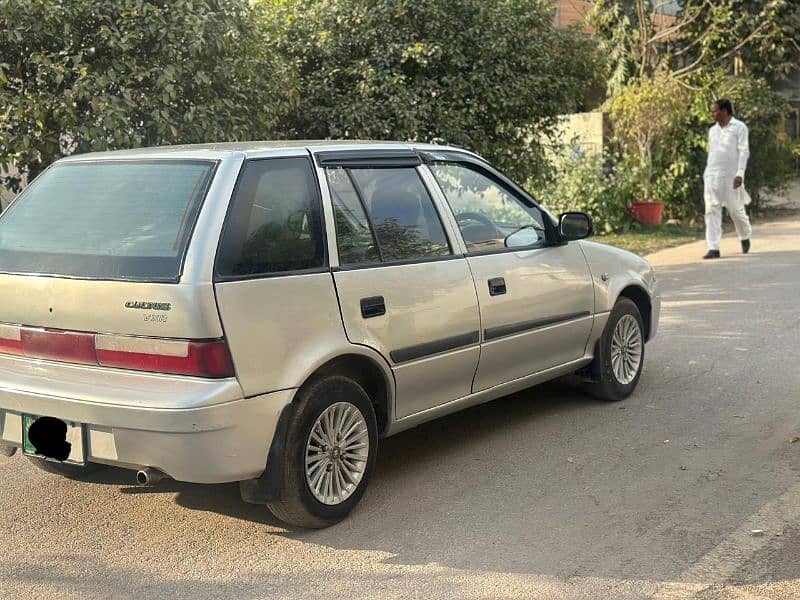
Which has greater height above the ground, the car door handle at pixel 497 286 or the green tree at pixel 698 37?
the green tree at pixel 698 37

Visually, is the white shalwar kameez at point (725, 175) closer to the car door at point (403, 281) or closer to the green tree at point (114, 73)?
the green tree at point (114, 73)

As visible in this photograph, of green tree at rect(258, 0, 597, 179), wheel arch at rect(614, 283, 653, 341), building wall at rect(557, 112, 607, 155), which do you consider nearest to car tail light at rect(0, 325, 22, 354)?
wheel arch at rect(614, 283, 653, 341)

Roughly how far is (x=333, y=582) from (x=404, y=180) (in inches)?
84.8

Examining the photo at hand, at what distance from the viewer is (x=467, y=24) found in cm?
1091

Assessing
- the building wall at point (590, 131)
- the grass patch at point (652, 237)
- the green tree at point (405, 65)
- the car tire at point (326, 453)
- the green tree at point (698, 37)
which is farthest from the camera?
the green tree at point (698, 37)

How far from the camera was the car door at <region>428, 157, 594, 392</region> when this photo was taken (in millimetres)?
5527

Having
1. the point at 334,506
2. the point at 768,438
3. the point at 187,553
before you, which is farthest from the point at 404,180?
the point at 768,438

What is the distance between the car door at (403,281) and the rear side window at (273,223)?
0.47 feet

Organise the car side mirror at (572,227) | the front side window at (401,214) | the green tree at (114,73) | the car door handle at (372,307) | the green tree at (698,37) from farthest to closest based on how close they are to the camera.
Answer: the green tree at (698,37), the green tree at (114,73), the car side mirror at (572,227), the front side window at (401,214), the car door handle at (372,307)

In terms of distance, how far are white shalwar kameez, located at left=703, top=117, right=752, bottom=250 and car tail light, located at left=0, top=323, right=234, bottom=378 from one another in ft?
34.9

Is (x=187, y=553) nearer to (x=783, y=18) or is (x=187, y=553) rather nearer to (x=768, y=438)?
(x=768, y=438)

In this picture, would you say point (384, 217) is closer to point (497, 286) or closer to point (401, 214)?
point (401, 214)

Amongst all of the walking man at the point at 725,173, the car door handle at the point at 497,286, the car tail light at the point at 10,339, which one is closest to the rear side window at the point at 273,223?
the car tail light at the point at 10,339

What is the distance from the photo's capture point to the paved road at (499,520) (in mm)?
4023
